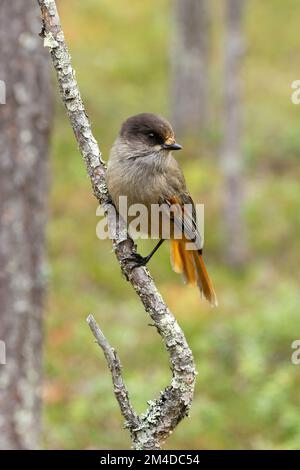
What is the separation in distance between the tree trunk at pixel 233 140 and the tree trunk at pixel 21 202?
658 centimetres

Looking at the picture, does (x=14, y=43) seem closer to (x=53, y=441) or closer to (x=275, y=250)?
(x=53, y=441)

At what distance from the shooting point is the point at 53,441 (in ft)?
25.9

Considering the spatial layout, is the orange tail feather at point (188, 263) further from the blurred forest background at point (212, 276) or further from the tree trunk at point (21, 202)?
the blurred forest background at point (212, 276)

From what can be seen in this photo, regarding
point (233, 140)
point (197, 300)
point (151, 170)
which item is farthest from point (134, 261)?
point (233, 140)

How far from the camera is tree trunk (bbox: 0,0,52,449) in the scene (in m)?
6.23

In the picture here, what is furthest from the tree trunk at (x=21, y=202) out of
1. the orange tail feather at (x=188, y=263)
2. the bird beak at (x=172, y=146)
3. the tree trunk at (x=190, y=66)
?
the tree trunk at (x=190, y=66)

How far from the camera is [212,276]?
40.1 feet

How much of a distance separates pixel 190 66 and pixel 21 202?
1120 centimetres

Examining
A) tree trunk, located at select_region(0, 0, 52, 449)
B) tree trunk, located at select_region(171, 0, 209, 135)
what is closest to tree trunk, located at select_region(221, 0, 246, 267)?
tree trunk, located at select_region(171, 0, 209, 135)

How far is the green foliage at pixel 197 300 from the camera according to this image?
27.2 feet

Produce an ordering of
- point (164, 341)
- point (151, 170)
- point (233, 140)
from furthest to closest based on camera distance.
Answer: point (233, 140) → point (151, 170) → point (164, 341)

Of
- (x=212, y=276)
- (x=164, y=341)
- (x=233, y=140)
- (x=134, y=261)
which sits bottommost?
(x=164, y=341)

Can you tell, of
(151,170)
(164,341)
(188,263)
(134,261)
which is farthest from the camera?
(188,263)

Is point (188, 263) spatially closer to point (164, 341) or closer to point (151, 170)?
point (151, 170)
